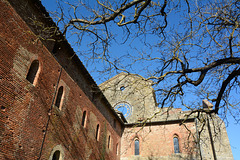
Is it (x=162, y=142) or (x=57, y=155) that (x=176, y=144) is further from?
(x=57, y=155)

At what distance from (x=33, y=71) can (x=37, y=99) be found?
1.13 meters

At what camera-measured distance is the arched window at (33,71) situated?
24.8 feet

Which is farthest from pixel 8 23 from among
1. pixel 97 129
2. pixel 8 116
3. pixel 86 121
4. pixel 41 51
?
pixel 97 129

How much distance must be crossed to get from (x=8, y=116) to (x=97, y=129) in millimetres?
7681

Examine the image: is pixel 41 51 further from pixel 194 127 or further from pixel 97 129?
pixel 194 127

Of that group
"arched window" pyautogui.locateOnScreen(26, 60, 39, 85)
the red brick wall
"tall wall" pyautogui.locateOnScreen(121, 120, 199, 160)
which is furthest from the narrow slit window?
the red brick wall

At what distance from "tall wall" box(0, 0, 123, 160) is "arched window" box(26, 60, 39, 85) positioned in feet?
0.39

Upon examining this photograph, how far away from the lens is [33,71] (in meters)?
7.77

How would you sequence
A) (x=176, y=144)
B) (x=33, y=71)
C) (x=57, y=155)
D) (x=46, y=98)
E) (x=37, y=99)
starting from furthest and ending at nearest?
(x=176, y=144) < (x=57, y=155) < (x=46, y=98) < (x=33, y=71) < (x=37, y=99)

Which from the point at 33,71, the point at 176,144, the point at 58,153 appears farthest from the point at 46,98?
the point at 176,144

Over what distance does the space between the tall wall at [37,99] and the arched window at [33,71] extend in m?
0.12

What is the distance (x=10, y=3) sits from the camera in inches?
268

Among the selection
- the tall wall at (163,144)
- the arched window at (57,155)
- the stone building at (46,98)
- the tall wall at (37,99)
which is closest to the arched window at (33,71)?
the stone building at (46,98)

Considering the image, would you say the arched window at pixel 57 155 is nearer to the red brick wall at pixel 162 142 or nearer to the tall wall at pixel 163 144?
the tall wall at pixel 163 144
